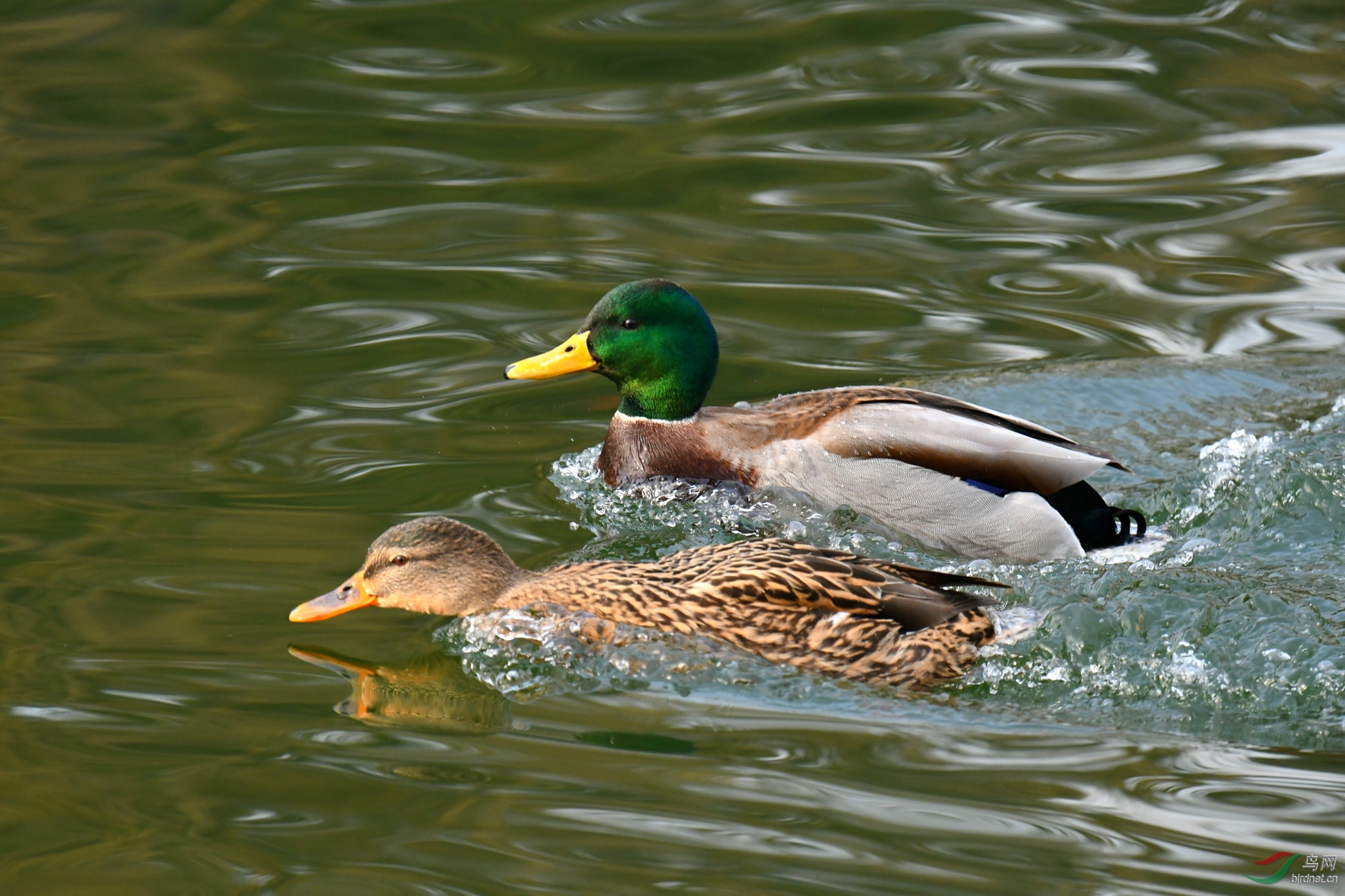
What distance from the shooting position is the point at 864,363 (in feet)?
28.1

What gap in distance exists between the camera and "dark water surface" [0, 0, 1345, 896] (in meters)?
4.25

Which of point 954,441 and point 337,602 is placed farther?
point 954,441

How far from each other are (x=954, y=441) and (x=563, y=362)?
6.11 ft

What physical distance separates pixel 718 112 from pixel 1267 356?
14.1 feet

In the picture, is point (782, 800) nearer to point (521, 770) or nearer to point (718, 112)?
point (521, 770)

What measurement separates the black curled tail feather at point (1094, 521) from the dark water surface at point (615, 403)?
0.46 feet

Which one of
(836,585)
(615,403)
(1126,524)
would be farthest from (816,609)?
(615,403)

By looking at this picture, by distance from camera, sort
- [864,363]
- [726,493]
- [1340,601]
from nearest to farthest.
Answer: [1340,601], [726,493], [864,363]

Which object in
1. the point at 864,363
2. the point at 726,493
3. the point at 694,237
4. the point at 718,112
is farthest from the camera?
the point at 718,112

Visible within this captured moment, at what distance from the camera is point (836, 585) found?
17.9 ft

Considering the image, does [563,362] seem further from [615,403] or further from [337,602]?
[337,602]

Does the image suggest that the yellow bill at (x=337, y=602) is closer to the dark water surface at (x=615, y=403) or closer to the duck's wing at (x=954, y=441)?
the dark water surface at (x=615, y=403)

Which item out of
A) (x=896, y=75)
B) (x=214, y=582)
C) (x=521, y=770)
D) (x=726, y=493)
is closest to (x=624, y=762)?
(x=521, y=770)

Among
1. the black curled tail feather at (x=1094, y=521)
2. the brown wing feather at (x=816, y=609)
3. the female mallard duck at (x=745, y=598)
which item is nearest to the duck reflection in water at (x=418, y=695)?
the female mallard duck at (x=745, y=598)
